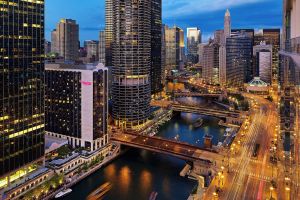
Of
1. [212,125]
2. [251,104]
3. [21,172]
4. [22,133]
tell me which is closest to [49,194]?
[21,172]

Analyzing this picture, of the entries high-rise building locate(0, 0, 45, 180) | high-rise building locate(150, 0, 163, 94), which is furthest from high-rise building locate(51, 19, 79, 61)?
high-rise building locate(0, 0, 45, 180)

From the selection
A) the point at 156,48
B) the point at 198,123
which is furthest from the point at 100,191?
the point at 156,48

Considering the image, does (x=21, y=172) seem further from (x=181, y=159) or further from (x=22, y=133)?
(x=181, y=159)

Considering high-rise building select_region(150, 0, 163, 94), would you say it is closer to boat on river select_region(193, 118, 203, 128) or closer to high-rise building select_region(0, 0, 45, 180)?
boat on river select_region(193, 118, 203, 128)

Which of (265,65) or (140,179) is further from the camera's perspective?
(265,65)

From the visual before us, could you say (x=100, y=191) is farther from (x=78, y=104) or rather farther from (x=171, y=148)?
(x=78, y=104)

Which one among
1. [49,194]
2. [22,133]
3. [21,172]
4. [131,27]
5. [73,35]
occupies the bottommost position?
[49,194]

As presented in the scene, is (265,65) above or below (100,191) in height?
above
